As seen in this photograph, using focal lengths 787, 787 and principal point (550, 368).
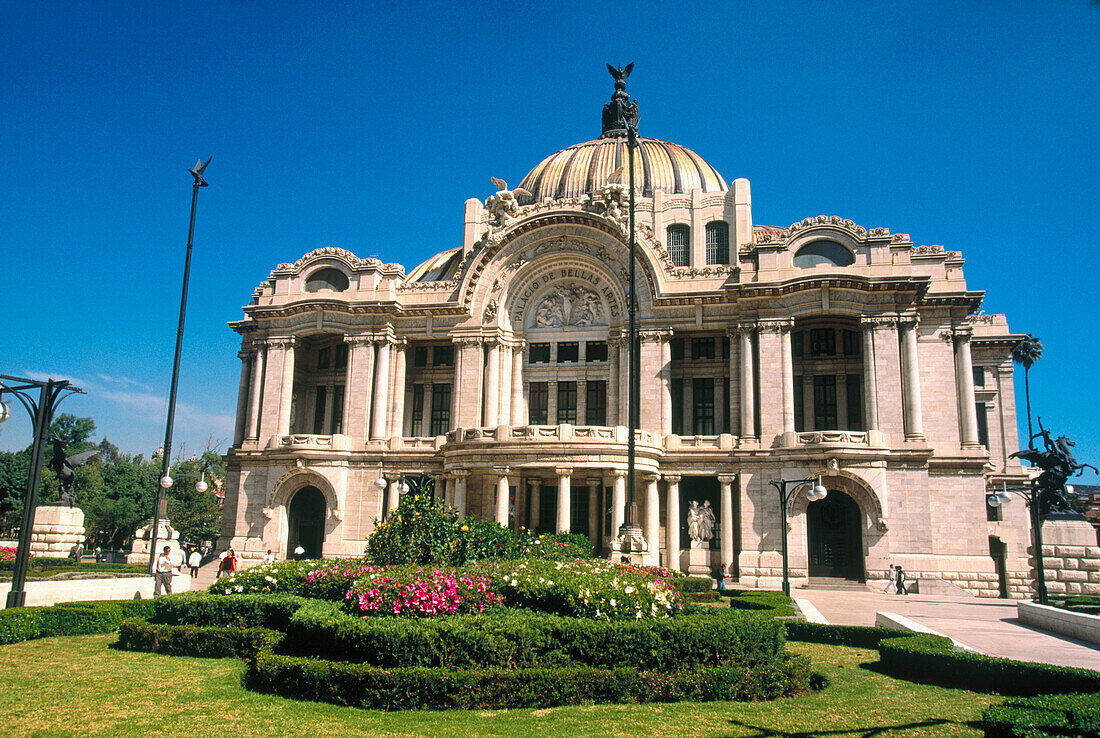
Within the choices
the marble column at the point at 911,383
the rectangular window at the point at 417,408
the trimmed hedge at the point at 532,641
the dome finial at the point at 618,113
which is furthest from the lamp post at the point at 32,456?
the dome finial at the point at 618,113

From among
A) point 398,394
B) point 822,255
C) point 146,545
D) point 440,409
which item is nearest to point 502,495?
point 440,409

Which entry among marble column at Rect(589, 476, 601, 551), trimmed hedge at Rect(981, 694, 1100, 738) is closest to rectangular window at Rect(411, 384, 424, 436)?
marble column at Rect(589, 476, 601, 551)

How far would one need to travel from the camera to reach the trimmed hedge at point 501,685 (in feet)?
41.7

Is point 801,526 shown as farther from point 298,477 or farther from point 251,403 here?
point 251,403

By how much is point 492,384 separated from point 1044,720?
1545 inches

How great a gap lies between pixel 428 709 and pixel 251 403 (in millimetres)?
42111

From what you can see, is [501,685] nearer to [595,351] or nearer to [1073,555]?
[1073,555]

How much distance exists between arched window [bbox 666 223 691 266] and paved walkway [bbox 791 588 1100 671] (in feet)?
76.3

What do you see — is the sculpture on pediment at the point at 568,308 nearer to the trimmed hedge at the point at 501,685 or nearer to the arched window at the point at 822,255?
the arched window at the point at 822,255

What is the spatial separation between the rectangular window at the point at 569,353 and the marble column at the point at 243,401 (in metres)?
21.5

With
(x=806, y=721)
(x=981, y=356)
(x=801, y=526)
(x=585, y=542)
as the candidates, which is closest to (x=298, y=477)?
(x=585, y=542)

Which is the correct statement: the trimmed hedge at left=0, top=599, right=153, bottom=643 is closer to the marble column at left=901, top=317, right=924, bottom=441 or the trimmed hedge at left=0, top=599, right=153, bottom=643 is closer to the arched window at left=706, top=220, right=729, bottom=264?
the marble column at left=901, top=317, right=924, bottom=441

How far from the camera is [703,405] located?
1823 inches

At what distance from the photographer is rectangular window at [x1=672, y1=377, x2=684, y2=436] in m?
46.3
